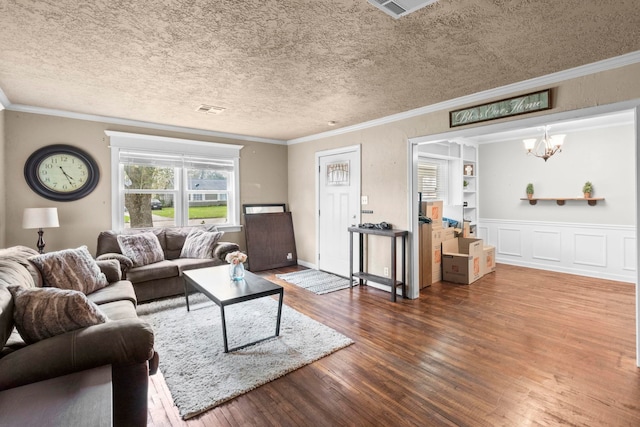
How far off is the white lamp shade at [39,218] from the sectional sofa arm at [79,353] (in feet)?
8.63

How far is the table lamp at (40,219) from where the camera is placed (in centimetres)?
339

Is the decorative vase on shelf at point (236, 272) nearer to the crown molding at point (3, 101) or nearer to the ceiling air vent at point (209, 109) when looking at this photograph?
the ceiling air vent at point (209, 109)

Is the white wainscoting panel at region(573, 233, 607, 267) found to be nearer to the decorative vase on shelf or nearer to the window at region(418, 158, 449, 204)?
the window at region(418, 158, 449, 204)

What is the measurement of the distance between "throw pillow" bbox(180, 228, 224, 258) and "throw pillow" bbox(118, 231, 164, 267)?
0.34m

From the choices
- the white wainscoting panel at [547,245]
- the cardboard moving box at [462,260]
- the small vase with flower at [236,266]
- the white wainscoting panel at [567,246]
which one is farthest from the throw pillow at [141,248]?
the white wainscoting panel at [547,245]

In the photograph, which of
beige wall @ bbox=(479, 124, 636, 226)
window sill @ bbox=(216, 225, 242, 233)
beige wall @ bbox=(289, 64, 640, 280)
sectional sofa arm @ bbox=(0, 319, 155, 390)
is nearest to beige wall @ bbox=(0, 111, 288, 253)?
window sill @ bbox=(216, 225, 242, 233)

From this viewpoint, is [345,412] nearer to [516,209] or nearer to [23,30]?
[23,30]

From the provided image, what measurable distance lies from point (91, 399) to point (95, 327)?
0.54 m

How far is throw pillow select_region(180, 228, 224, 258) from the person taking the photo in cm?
440

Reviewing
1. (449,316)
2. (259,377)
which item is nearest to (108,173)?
(259,377)

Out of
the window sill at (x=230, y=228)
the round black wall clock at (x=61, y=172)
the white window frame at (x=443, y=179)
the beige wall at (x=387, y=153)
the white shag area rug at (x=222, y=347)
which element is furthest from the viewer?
the white window frame at (x=443, y=179)

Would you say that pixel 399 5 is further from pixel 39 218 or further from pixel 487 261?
pixel 487 261

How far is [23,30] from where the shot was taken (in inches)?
79.7

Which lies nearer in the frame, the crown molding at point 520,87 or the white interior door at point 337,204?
the crown molding at point 520,87
